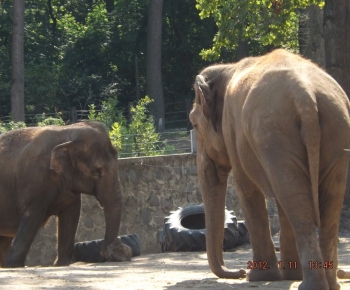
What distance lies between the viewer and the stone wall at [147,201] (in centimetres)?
1638

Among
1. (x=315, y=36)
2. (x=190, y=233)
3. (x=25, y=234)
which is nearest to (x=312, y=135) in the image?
(x=190, y=233)

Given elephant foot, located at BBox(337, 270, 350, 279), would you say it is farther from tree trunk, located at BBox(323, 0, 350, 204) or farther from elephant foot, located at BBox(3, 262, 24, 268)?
tree trunk, located at BBox(323, 0, 350, 204)

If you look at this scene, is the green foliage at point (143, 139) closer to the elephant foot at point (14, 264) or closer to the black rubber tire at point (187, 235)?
the black rubber tire at point (187, 235)

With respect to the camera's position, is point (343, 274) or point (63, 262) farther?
point (63, 262)

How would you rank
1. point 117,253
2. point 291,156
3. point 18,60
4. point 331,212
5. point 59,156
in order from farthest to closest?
point 18,60 < point 59,156 < point 117,253 < point 331,212 < point 291,156

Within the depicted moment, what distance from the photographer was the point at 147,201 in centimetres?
1675

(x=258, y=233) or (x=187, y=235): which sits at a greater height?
(x=258, y=233)

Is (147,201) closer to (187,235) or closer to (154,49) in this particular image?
(187,235)

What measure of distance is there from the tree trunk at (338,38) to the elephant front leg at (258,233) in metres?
7.82

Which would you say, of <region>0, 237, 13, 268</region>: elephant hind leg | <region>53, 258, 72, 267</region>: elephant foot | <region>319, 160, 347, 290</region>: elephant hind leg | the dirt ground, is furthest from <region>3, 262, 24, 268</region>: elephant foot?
<region>319, 160, 347, 290</region>: elephant hind leg

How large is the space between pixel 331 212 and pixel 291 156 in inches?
22.5

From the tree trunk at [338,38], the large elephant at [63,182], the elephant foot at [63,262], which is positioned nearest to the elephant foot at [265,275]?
the large elephant at [63,182]

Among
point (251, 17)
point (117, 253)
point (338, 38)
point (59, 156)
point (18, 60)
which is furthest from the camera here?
point (18, 60)

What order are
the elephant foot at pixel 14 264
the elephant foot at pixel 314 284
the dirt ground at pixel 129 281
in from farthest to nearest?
the elephant foot at pixel 14 264 < the dirt ground at pixel 129 281 < the elephant foot at pixel 314 284
